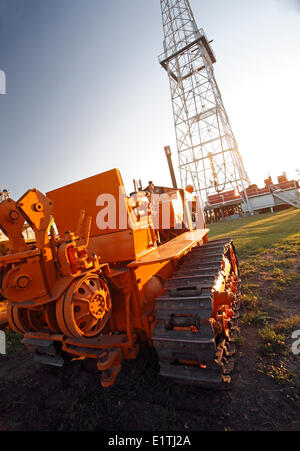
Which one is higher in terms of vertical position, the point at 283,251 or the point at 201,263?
the point at 201,263

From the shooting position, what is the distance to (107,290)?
2572 mm

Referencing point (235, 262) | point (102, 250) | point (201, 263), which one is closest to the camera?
point (102, 250)

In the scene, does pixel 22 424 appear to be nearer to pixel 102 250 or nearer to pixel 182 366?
pixel 182 366

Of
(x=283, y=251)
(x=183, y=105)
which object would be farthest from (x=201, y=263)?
(x=183, y=105)

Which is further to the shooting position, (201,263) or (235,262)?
(235,262)

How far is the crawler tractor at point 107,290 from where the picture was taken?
7.06ft

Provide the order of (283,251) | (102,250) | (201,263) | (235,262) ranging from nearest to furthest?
(102,250), (201,263), (235,262), (283,251)

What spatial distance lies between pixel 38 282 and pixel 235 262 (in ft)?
15.1

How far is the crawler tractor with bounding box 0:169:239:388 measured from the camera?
7.06 ft

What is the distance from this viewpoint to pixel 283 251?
699 centimetres

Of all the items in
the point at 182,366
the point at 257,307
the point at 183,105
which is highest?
the point at 183,105

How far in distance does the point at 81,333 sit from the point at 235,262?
4.30 meters
